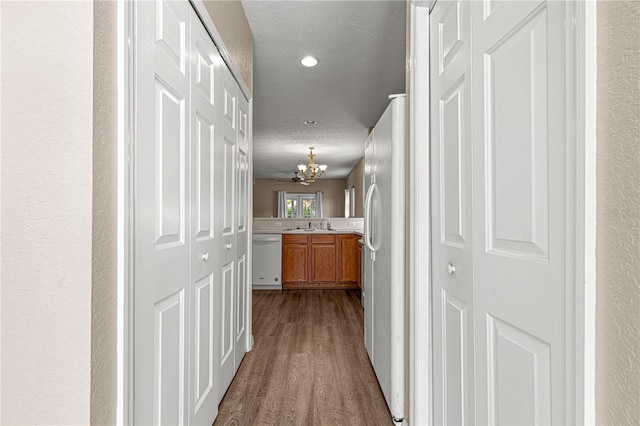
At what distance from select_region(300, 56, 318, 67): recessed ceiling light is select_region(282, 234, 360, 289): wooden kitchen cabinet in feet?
9.42

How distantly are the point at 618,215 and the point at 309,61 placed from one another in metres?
3.20

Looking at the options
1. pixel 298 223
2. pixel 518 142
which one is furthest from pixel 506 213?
pixel 298 223

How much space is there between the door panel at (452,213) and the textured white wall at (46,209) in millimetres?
1039

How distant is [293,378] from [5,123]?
2075 millimetres

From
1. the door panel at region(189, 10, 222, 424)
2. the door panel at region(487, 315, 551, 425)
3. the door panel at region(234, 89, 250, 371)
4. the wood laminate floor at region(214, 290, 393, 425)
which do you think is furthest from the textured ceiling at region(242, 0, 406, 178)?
the wood laminate floor at region(214, 290, 393, 425)

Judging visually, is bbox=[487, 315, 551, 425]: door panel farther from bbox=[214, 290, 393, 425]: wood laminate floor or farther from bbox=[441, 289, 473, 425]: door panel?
bbox=[214, 290, 393, 425]: wood laminate floor

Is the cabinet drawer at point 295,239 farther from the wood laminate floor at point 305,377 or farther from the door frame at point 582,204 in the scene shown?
the door frame at point 582,204

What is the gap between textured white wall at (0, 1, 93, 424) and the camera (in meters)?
0.84

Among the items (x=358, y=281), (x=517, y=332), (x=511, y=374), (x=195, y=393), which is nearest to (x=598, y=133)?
(x=517, y=332)

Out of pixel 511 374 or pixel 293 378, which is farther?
pixel 293 378

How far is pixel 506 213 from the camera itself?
970 mm

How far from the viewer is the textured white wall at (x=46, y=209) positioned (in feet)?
2.76

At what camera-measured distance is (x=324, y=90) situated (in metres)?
4.27

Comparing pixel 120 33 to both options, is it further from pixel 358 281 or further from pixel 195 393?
pixel 358 281
